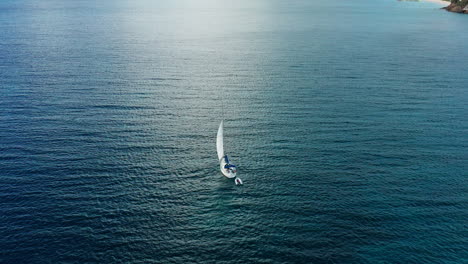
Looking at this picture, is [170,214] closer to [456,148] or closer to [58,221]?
[58,221]

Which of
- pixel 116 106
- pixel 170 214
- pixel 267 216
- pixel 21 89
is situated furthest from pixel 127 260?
pixel 21 89

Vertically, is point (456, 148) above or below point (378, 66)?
below

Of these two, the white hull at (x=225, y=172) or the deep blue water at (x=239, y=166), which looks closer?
the deep blue water at (x=239, y=166)

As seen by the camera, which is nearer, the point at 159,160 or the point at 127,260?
the point at 127,260

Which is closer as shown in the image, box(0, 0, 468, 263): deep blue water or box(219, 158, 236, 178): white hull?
box(0, 0, 468, 263): deep blue water

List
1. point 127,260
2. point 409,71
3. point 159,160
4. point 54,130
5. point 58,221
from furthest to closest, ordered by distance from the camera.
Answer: point 409,71, point 54,130, point 159,160, point 58,221, point 127,260

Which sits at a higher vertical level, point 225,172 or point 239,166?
point 239,166

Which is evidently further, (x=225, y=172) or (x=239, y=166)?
(x=239, y=166)

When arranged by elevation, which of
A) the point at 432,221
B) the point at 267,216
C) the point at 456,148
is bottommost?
the point at 432,221
